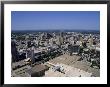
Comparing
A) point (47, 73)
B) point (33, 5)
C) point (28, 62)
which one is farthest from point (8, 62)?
point (33, 5)

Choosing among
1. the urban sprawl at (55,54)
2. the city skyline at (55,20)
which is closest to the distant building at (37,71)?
the urban sprawl at (55,54)

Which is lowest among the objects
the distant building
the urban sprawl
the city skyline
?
the distant building

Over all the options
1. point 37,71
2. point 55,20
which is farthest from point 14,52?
point 55,20

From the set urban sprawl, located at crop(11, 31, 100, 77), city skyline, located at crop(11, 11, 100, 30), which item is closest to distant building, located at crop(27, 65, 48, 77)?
urban sprawl, located at crop(11, 31, 100, 77)

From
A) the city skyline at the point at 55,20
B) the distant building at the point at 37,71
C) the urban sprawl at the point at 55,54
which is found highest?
the city skyline at the point at 55,20

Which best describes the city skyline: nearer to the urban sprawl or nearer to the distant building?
the urban sprawl

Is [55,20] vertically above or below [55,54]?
above

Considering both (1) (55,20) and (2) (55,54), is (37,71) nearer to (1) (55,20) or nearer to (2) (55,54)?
(2) (55,54)

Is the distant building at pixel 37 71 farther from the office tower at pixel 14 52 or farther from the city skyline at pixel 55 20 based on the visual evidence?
the city skyline at pixel 55 20
